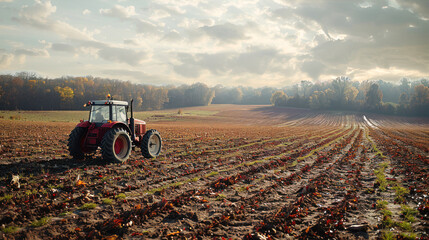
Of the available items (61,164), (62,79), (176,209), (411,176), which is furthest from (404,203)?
(62,79)

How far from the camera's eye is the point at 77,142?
1037 centimetres

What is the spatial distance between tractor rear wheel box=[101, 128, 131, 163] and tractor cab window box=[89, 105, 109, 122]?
1261 millimetres

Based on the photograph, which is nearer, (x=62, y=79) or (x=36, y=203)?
(x=36, y=203)

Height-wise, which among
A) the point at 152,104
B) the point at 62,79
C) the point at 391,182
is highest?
the point at 62,79

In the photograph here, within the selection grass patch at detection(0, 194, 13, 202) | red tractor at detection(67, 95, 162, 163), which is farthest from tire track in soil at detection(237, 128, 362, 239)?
red tractor at detection(67, 95, 162, 163)

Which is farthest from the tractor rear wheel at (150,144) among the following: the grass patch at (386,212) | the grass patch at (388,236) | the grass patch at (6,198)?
the grass patch at (388,236)

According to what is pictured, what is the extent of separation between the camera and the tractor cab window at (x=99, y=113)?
10.8 meters

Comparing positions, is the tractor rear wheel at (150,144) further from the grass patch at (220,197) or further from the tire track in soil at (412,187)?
the tire track in soil at (412,187)

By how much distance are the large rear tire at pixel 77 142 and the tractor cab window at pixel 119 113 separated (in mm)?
1422

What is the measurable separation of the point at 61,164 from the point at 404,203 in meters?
12.7

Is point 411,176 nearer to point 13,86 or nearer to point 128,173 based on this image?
point 128,173

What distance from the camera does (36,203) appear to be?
231 inches

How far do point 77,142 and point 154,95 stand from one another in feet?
299

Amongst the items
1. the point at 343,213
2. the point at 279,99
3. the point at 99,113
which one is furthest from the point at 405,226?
the point at 279,99
